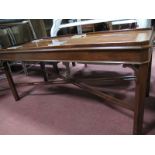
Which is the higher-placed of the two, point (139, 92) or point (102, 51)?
point (102, 51)

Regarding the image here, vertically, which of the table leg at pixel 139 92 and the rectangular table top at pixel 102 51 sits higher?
the rectangular table top at pixel 102 51

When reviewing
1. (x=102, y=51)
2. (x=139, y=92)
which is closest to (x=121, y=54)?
(x=102, y=51)

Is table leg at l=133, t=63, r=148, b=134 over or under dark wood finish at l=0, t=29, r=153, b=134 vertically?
under

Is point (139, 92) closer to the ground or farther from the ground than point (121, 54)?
closer to the ground

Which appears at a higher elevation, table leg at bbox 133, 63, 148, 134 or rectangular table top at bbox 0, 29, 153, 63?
rectangular table top at bbox 0, 29, 153, 63

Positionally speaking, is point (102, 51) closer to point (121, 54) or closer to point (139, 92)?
point (121, 54)

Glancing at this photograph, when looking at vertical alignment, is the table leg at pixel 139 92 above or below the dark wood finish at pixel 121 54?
below

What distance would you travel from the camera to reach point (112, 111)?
1.63 m
